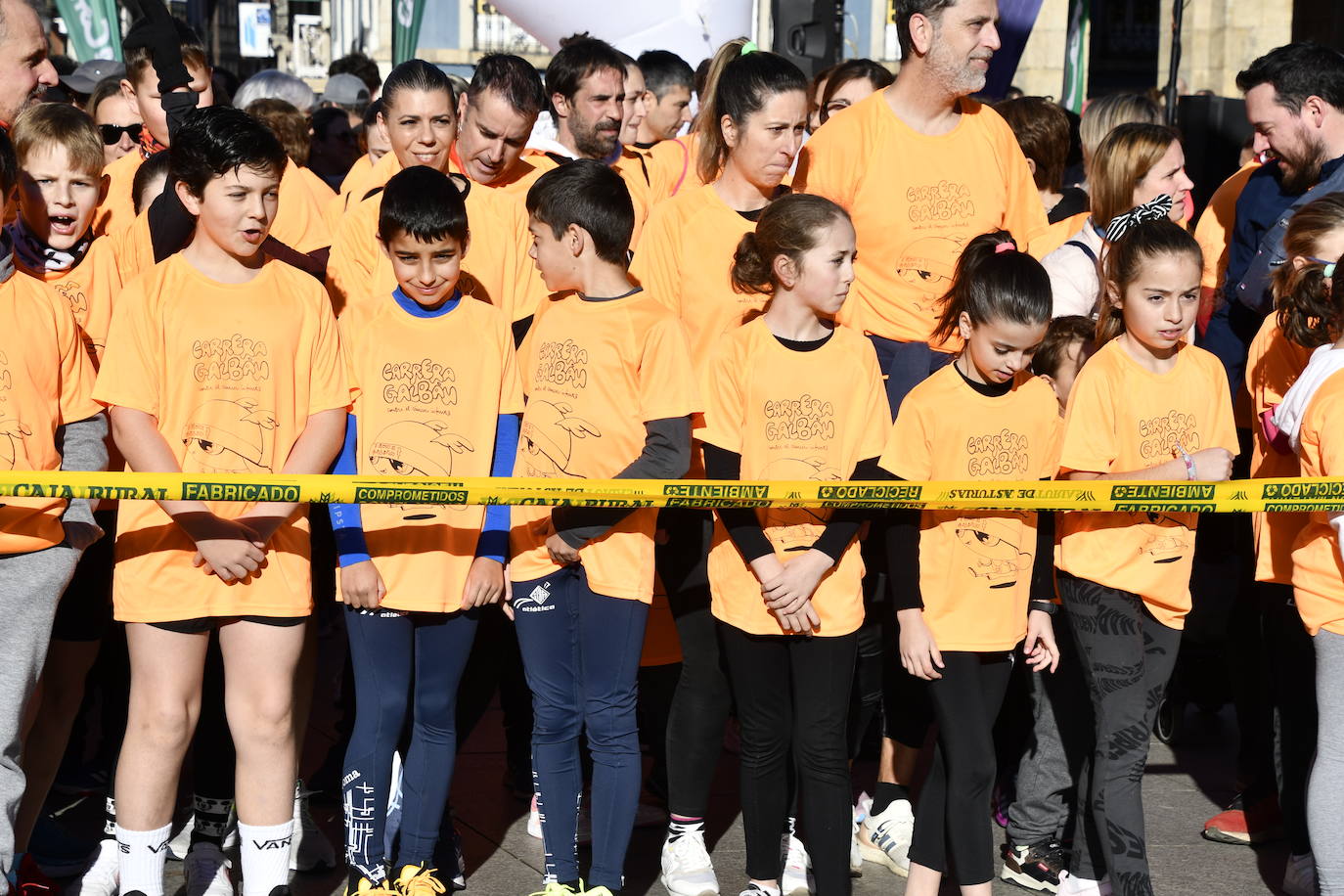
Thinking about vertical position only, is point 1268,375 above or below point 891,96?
below

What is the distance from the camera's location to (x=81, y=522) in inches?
157

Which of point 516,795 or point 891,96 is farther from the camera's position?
point 516,795

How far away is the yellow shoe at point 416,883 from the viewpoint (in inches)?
159

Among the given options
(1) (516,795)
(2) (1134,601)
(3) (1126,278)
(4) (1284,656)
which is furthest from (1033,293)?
(1) (516,795)

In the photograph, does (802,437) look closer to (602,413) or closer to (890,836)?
(602,413)

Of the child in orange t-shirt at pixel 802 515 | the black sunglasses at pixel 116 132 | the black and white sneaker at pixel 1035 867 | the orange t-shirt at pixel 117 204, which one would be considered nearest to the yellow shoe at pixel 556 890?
the child in orange t-shirt at pixel 802 515

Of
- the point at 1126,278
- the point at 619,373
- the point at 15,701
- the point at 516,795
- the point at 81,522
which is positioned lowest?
the point at 516,795

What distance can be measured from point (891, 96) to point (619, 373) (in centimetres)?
144

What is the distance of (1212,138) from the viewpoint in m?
8.77

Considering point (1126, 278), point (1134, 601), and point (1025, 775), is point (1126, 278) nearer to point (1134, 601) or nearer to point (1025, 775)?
point (1134, 601)

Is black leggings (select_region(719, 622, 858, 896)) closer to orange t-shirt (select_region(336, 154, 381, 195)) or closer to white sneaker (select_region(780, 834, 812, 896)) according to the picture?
white sneaker (select_region(780, 834, 812, 896))

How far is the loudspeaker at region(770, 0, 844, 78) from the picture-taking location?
9281mm

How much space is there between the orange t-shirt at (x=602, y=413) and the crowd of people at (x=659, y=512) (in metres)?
0.01

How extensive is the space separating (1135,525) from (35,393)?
9.28 feet
